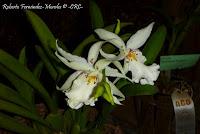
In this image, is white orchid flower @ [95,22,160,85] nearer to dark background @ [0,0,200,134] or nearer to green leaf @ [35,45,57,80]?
→ green leaf @ [35,45,57,80]

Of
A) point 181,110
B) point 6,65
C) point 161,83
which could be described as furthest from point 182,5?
point 6,65

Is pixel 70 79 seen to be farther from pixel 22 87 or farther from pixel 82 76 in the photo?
pixel 22 87

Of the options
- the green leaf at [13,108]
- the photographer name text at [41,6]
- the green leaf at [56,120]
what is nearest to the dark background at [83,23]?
the photographer name text at [41,6]

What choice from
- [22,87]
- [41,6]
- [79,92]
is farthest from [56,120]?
[41,6]

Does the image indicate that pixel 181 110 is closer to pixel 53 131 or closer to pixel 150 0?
pixel 53 131

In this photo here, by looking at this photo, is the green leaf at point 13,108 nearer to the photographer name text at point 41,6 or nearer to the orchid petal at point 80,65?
the orchid petal at point 80,65

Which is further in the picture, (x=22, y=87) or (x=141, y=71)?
(x=22, y=87)
